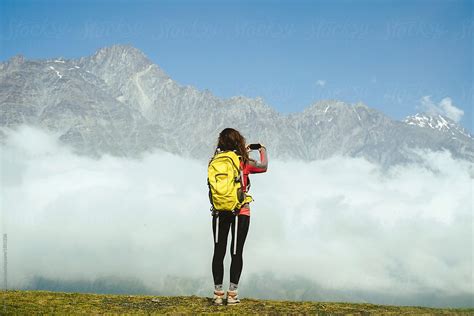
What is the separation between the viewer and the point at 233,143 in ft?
45.6

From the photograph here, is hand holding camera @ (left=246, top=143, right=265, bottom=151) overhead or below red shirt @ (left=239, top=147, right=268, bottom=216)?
overhead

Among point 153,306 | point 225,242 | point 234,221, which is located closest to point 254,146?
point 234,221

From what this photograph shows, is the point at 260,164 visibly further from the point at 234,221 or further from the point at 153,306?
the point at 153,306

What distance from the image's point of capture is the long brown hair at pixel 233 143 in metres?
13.8

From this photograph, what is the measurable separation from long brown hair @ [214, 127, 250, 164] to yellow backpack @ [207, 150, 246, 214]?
18cm

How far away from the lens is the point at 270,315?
38.3ft

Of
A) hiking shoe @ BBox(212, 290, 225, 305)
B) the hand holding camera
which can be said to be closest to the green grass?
hiking shoe @ BBox(212, 290, 225, 305)

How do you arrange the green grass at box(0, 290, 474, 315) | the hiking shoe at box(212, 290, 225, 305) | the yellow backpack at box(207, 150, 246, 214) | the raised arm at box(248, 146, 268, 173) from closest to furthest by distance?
the green grass at box(0, 290, 474, 315) → the yellow backpack at box(207, 150, 246, 214) → the hiking shoe at box(212, 290, 225, 305) → the raised arm at box(248, 146, 268, 173)

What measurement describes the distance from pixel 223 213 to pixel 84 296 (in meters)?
4.11

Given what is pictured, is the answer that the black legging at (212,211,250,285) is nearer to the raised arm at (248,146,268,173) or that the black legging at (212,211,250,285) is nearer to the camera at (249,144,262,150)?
the raised arm at (248,146,268,173)

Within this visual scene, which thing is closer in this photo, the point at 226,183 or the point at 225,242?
the point at 226,183

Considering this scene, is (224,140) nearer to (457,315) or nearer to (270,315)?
(270,315)

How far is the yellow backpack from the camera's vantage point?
13.3 metres

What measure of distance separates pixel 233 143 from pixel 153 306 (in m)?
4.28
